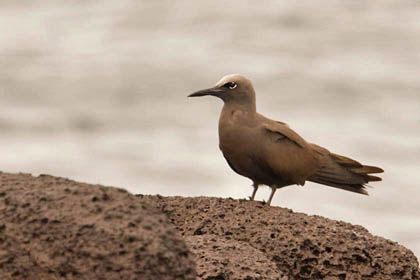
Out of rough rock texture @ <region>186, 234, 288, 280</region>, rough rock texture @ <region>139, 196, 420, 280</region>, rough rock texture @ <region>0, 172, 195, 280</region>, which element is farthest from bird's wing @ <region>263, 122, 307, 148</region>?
rough rock texture @ <region>0, 172, 195, 280</region>

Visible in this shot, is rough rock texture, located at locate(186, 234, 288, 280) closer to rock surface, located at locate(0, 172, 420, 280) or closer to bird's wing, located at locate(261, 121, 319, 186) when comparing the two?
rock surface, located at locate(0, 172, 420, 280)

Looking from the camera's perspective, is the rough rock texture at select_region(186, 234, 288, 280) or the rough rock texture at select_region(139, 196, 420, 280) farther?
the rough rock texture at select_region(139, 196, 420, 280)

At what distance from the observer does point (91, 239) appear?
18.3 feet

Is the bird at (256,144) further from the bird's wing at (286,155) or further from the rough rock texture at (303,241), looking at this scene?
the rough rock texture at (303,241)

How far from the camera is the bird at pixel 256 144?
11.0m

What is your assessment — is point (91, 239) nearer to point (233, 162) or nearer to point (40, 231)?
point (40, 231)

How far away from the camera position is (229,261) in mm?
7391

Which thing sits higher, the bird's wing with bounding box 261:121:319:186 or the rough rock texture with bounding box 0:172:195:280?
the bird's wing with bounding box 261:121:319:186

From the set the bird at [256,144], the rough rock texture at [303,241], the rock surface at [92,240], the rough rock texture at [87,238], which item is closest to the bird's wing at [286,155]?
the bird at [256,144]

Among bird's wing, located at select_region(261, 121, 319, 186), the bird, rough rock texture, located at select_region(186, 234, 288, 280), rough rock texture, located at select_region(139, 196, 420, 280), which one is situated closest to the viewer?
rough rock texture, located at select_region(186, 234, 288, 280)

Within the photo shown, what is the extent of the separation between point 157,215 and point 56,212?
2.03 feet

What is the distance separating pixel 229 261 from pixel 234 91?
4147 mm

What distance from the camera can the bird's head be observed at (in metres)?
11.2

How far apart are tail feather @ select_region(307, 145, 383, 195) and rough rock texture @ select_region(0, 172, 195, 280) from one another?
624 cm
